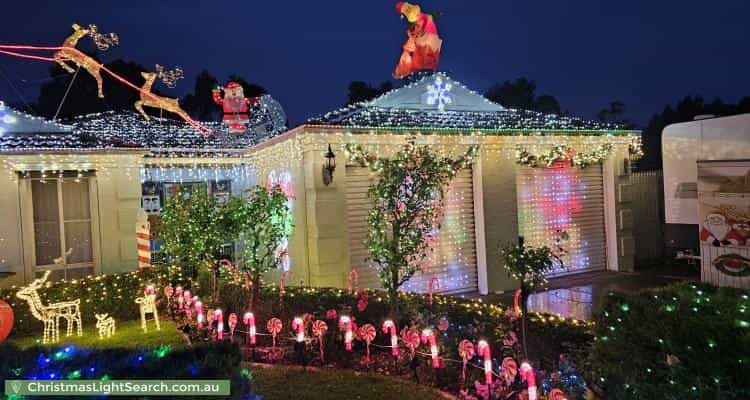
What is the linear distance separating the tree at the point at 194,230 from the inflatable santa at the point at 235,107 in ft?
17.4

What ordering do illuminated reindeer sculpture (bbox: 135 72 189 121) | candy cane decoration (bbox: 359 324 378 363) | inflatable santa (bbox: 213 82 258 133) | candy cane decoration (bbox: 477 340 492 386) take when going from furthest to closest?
1. inflatable santa (bbox: 213 82 258 133)
2. illuminated reindeer sculpture (bbox: 135 72 189 121)
3. candy cane decoration (bbox: 359 324 378 363)
4. candy cane decoration (bbox: 477 340 492 386)

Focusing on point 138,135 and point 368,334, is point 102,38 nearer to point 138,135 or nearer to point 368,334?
point 138,135

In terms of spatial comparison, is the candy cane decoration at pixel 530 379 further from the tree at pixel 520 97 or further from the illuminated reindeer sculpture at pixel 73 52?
the tree at pixel 520 97

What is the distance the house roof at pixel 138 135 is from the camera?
11.5 metres

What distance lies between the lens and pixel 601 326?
4555mm

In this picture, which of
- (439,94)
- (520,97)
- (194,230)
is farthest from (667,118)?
(194,230)

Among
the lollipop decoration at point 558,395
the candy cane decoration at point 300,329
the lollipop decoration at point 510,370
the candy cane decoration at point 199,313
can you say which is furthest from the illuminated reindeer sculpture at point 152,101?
the lollipop decoration at point 558,395

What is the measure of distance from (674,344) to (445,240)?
829cm

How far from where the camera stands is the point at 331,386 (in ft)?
21.1

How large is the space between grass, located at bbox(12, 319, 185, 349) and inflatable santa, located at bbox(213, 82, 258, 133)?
772cm

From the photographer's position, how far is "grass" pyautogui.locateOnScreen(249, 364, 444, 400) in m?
6.12

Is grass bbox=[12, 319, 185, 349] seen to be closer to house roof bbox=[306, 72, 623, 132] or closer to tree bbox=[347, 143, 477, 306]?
tree bbox=[347, 143, 477, 306]

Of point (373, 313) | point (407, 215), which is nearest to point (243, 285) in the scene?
point (373, 313)

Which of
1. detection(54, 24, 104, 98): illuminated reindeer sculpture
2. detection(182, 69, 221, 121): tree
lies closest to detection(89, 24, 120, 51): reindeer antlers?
detection(54, 24, 104, 98): illuminated reindeer sculpture
